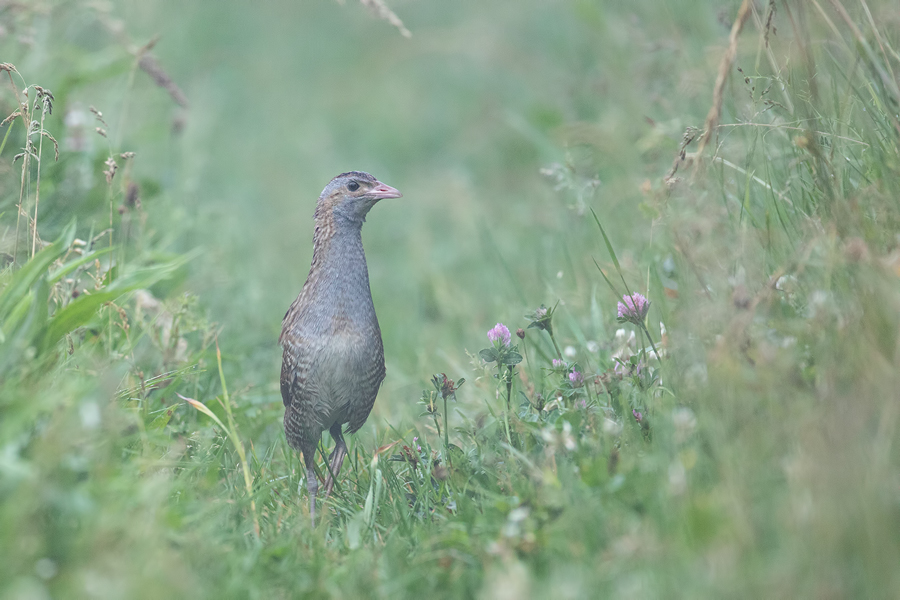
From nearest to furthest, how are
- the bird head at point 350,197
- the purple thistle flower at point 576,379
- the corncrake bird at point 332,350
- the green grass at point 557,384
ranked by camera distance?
the green grass at point 557,384, the purple thistle flower at point 576,379, the corncrake bird at point 332,350, the bird head at point 350,197

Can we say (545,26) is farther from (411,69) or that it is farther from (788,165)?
(788,165)

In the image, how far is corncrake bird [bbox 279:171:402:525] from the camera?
3.58 m

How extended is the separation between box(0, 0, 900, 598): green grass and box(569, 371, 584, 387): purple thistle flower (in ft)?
0.16

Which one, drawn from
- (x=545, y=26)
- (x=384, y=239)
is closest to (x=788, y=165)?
(x=384, y=239)

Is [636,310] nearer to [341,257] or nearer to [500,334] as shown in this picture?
[500,334]

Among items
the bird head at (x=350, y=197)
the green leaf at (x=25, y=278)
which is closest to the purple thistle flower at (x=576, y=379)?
the bird head at (x=350, y=197)

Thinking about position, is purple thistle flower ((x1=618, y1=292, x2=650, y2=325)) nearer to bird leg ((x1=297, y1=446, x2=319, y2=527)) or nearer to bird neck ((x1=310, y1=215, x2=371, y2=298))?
bird neck ((x1=310, y1=215, x2=371, y2=298))

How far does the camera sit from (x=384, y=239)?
8.16 meters

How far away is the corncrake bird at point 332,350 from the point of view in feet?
11.7

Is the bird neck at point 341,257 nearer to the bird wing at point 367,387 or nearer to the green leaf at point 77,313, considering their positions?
the bird wing at point 367,387

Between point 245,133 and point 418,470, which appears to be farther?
point 245,133

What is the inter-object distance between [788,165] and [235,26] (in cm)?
955

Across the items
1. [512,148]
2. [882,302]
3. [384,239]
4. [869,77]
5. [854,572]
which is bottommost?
[384,239]

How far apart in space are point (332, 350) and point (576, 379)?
974 mm
